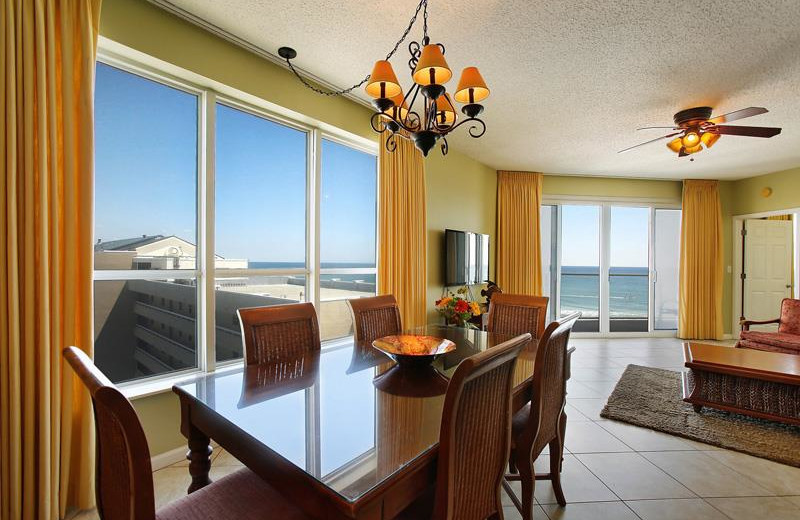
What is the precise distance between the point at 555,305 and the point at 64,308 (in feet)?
20.0

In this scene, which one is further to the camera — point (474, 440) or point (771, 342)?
point (771, 342)

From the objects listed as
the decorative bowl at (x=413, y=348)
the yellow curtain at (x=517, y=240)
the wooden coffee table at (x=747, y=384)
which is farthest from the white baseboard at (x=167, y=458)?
the yellow curtain at (x=517, y=240)

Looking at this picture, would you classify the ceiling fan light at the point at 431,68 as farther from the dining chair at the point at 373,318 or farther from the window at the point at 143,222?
the window at the point at 143,222

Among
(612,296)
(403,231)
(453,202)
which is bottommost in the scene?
(612,296)

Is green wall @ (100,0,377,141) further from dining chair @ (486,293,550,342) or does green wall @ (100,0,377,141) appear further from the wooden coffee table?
the wooden coffee table

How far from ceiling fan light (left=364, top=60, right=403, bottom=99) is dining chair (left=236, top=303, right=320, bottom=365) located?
1203mm

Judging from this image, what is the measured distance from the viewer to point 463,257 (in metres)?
4.45

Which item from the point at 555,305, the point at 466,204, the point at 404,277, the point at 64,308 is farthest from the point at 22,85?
the point at 555,305

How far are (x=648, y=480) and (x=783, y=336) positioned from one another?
3351 millimetres

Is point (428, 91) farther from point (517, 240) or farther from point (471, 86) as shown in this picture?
point (517, 240)

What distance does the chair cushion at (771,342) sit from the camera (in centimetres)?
Result: 367

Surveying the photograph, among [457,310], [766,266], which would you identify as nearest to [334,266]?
[457,310]

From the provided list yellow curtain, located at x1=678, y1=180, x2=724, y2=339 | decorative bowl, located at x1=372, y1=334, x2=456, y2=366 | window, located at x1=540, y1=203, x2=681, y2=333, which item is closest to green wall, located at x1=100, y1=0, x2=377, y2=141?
decorative bowl, located at x1=372, y1=334, x2=456, y2=366

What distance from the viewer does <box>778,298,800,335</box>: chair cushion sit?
413cm
